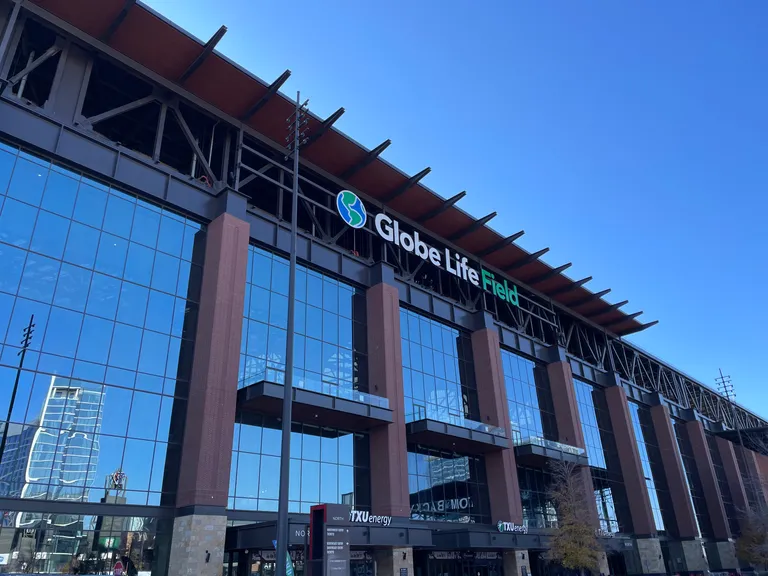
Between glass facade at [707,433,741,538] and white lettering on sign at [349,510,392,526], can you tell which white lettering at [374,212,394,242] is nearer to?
white lettering on sign at [349,510,392,526]

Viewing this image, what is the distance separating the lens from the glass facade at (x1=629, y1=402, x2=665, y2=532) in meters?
56.8

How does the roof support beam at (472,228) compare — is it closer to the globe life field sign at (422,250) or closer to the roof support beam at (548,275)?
the globe life field sign at (422,250)

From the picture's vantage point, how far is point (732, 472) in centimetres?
7569

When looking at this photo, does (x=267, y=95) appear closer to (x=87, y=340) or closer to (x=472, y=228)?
(x=87, y=340)

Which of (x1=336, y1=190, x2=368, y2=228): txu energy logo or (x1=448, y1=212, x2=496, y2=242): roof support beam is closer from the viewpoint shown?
(x1=336, y1=190, x2=368, y2=228): txu energy logo

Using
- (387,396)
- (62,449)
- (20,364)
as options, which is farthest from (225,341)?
(387,396)

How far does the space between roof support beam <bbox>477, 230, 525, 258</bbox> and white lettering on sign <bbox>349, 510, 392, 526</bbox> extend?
24.7 m

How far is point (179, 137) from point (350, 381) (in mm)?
17839

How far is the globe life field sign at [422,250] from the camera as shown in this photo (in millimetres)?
38531

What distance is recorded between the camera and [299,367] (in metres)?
32.2

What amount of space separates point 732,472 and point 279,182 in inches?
2811

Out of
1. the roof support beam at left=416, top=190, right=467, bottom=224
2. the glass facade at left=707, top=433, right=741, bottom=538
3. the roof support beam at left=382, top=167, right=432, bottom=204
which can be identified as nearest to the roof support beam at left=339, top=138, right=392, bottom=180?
the roof support beam at left=382, top=167, right=432, bottom=204

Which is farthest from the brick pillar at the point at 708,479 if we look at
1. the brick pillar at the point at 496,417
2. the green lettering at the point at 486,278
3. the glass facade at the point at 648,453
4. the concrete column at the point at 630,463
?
the green lettering at the point at 486,278

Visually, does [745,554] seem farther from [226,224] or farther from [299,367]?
[226,224]
